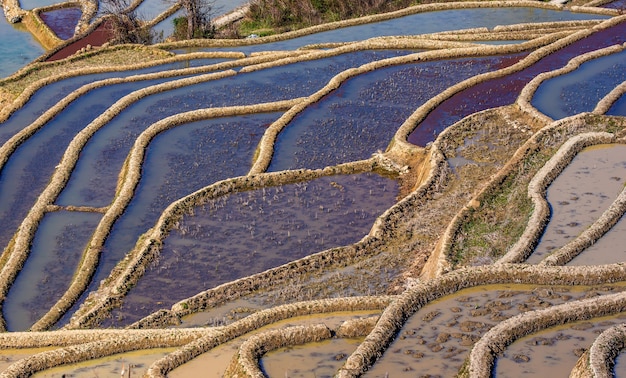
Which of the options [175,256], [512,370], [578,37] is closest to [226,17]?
[578,37]

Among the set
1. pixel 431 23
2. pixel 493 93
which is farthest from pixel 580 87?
pixel 431 23

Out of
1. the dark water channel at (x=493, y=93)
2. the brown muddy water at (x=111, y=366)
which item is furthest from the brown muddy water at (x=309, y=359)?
the dark water channel at (x=493, y=93)

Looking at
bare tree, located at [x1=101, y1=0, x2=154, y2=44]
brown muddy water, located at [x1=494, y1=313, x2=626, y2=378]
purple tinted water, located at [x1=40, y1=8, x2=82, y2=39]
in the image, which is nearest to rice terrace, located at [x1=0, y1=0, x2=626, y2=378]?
brown muddy water, located at [x1=494, y1=313, x2=626, y2=378]

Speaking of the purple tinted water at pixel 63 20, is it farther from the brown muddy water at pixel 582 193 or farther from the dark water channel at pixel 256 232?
the brown muddy water at pixel 582 193

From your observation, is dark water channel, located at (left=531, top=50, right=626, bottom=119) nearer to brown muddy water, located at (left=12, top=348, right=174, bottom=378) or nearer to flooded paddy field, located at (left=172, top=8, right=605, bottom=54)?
flooded paddy field, located at (left=172, top=8, right=605, bottom=54)

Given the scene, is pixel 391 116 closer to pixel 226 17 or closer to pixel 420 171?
pixel 420 171

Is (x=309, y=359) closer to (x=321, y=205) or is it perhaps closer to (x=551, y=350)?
(x=551, y=350)
